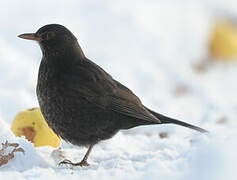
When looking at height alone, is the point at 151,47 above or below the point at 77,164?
above

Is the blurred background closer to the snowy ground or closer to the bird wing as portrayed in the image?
the snowy ground

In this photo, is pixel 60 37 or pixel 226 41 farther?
pixel 226 41

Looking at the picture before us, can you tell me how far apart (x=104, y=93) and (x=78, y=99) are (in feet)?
0.74

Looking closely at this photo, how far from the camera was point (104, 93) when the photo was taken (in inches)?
265

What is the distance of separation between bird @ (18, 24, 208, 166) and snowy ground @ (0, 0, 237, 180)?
21 cm

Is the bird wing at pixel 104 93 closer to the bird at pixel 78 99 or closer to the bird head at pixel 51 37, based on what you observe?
the bird at pixel 78 99

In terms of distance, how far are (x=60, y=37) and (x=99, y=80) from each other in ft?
1.57

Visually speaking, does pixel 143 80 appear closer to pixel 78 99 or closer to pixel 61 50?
pixel 61 50

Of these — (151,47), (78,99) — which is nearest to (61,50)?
(78,99)

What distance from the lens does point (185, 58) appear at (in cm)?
1324

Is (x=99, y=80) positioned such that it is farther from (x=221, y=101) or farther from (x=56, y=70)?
(x=221, y=101)

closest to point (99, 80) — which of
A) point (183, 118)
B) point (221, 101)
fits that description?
point (183, 118)

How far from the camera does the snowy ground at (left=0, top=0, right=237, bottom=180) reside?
19.0ft

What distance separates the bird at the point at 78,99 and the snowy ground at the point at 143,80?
210 millimetres
